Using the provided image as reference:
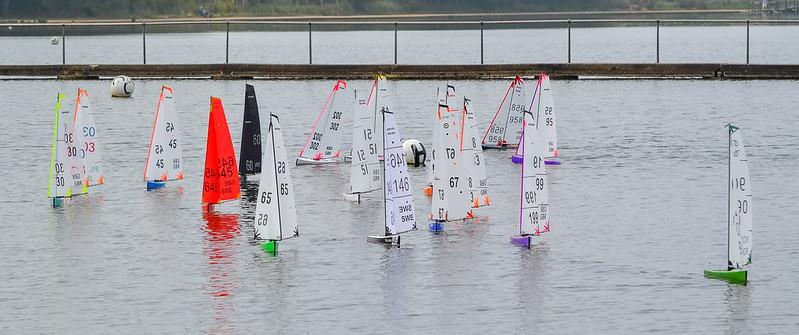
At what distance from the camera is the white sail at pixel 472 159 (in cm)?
2416

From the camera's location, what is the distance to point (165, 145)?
29688mm

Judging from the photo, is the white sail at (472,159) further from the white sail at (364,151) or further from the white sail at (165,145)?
the white sail at (165,145)

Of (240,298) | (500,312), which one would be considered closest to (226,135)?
(240,298)

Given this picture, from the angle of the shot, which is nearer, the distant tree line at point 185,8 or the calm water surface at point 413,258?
the calm water surface at point 413,258

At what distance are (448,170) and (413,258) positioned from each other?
1.77 metres

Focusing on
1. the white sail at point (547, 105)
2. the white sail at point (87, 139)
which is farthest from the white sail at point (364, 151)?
the white sail at point (87, 139)

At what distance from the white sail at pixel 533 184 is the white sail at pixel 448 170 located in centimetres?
126

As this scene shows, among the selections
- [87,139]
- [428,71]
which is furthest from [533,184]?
[428,71]

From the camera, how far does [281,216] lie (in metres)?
22.5

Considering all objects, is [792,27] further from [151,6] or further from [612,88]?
[612,88]

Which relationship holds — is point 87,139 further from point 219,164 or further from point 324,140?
point 324,140

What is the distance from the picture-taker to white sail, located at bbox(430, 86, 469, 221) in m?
23.5

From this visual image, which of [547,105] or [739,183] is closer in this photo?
[739,183]

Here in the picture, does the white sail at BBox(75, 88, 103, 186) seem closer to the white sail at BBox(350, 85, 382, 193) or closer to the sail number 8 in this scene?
the white sail at BBox(350, 85, 382, 193)
